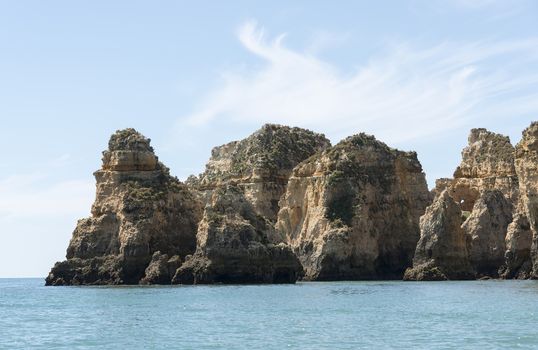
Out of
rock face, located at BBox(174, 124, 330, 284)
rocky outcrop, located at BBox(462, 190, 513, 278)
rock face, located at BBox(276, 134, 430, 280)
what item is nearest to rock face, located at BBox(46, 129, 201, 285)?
rock face, located at BBox(174, 124, 330, 284)

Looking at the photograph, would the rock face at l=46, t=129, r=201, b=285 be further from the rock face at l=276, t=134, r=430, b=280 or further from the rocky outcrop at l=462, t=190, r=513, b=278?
the rocky outcrop at l=462, t=190, r=513, b=278

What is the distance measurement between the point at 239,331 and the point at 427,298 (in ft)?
85.1

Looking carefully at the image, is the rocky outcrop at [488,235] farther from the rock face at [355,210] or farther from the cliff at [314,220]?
the rock face at [355,210]

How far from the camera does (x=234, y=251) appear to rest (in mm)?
93375

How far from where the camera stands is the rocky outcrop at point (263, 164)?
133000 mm

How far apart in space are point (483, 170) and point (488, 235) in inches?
746

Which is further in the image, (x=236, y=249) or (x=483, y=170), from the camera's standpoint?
(x=483, y=170)

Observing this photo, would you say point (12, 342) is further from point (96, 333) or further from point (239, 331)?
point (239, 331)

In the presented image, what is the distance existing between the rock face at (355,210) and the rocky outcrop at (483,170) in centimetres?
732

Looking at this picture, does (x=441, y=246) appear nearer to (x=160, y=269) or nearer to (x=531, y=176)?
(x=531, y=176)

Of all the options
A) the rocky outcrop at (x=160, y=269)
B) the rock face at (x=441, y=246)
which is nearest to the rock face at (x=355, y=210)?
the rock face at (x=441, y=246)

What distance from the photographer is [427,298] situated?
237ft

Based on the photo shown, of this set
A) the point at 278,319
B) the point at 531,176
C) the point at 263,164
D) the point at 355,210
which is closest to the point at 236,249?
the point at 355,210

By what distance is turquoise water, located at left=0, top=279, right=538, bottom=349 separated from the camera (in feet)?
147
